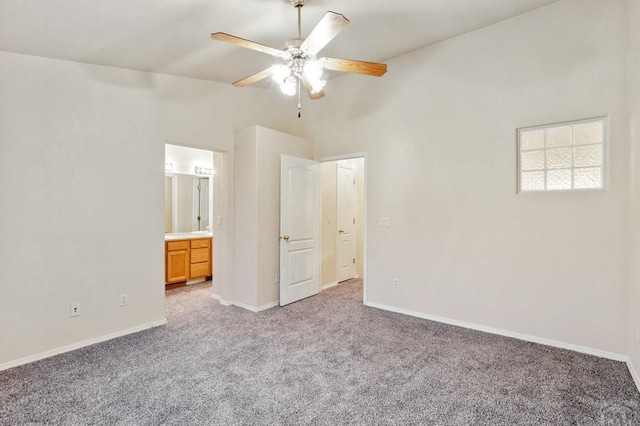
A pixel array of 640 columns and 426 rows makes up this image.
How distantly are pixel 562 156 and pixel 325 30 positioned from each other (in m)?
2.51

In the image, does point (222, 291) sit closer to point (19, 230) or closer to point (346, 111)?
point (19, 230)

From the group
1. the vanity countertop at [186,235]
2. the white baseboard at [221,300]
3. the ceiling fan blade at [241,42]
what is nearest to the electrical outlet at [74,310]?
the white baseboard at [221,300]

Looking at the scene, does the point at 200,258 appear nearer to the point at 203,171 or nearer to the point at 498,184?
the point at 203,171

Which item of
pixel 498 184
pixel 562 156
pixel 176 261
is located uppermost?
pixel 562 156

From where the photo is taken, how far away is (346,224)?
5.56m

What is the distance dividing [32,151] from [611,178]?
16.3ft

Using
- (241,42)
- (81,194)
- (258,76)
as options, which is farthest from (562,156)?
(81,194)

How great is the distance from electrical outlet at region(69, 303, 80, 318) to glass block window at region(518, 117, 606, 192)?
4.44 m

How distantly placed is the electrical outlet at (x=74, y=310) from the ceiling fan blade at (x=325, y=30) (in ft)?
10.1

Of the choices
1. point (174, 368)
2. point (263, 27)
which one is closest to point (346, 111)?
point (263, 27)

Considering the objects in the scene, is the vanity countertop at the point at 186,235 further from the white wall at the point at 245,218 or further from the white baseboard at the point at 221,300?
the white wall at the point at 245,218

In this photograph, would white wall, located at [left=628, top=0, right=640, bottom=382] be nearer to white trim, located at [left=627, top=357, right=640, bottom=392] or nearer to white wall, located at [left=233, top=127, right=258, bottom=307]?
white trim, located at [left=627, top=357, right=640, bottom=392]

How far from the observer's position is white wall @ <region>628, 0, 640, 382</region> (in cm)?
229

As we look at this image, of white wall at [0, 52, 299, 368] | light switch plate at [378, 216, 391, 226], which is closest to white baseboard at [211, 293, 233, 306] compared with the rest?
white wall at [0, 52, 299, 368]
